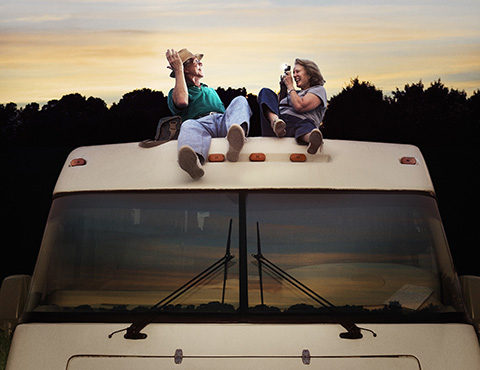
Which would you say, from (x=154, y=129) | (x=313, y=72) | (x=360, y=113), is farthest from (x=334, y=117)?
(x=313, y=72)

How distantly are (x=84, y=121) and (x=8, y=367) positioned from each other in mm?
77987

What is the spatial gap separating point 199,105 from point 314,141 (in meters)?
1.94

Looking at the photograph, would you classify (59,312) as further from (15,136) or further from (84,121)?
(84,121)

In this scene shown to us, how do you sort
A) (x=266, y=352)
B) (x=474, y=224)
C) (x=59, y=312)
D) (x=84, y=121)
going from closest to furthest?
(x=266, y=352) < (x=59, y=312) < (x=474, y=224) < (x=84, y=121)

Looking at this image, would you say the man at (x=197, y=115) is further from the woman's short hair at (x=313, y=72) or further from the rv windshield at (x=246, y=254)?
the woman's short hair at (x=313, y=72)

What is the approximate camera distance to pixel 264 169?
543 cm

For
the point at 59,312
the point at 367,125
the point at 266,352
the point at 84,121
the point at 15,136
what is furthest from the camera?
the point at 367,125

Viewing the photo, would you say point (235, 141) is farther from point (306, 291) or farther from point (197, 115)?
point (197, 115)

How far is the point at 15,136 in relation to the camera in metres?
74.8

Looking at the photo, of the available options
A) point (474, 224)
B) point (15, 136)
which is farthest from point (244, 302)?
point (15, 136)

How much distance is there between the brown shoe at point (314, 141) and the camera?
543 centimetres

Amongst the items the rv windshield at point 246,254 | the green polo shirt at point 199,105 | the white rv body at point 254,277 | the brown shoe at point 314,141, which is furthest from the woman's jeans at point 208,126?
the green polo shirt at point 199,105

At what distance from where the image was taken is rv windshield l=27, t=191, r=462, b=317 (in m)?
5.08

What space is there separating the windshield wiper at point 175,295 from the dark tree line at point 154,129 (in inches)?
1066
